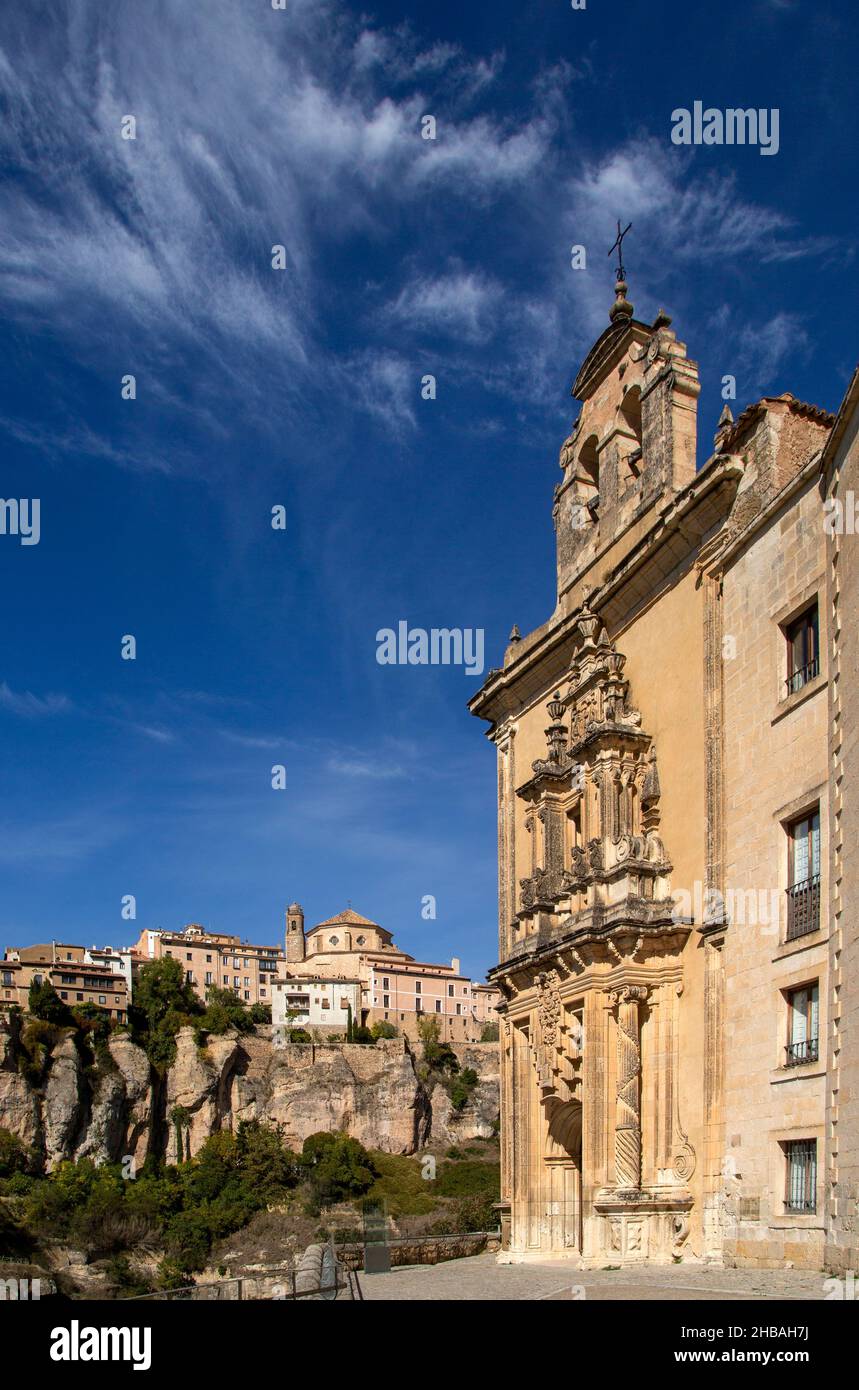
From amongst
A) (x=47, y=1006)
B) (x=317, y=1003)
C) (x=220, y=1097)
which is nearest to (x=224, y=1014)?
(x=220, y=1097)

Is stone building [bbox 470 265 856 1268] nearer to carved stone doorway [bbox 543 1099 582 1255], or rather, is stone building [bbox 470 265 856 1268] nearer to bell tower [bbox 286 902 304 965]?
carved stone doorway [bbox 543 1099 582 1255]

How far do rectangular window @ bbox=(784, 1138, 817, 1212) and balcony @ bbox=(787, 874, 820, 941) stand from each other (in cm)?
228

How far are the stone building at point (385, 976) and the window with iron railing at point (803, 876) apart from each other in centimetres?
9948

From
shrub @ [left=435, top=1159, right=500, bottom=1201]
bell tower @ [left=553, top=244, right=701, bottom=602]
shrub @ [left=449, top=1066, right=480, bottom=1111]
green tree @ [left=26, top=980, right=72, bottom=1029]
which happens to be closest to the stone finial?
bell tower @ [left=553, top=244, right=701, bottom=602]

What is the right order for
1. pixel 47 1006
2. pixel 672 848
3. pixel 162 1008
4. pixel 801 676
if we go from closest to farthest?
pixel 801 676 → pixel 672 848 → pixel 47 1006 → pixel 162 1008

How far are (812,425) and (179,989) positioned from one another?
3580 inches

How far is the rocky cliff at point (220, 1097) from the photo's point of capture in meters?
85.1

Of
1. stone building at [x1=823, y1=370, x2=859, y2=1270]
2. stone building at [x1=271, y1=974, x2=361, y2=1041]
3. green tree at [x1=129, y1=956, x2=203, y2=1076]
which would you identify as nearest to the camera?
stone building at [x1=823, y1=370, x2=859, y2=1270]

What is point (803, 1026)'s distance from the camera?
15.7 metres

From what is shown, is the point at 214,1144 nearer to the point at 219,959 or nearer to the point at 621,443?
the point at 219,959

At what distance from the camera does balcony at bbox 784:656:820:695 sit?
16.3 metres

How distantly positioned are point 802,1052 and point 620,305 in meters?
14.7

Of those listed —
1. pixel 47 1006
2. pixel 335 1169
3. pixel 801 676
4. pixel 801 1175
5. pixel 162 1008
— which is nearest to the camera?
pixel 801 1175
